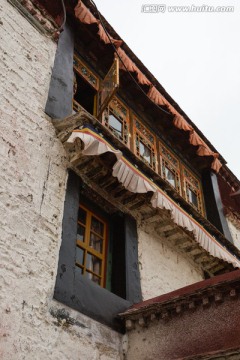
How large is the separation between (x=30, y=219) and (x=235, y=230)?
24.2 feet

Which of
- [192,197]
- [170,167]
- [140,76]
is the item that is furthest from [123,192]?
[192,197]

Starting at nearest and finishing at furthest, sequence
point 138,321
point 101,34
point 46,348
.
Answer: point 46,348 < point 138,321 < point 101,34

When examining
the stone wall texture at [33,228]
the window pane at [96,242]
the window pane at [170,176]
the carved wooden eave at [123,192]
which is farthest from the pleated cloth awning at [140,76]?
the window pane at [96,242]

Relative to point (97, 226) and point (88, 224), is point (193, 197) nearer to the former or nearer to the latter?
point (97, 226)

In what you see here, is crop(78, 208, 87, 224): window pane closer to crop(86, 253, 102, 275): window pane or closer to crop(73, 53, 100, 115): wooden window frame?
crop(86, 253, 102, 275): window pane

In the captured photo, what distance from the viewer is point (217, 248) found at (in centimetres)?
680

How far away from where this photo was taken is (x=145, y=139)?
26.7ft

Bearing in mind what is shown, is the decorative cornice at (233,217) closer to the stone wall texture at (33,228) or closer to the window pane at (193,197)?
the window pane at (193,197)

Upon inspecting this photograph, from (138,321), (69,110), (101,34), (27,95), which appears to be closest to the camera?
(138,321)

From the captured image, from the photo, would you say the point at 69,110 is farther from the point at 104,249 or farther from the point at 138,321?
the point at 138,321

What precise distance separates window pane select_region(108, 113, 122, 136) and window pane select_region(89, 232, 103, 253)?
2398 millimetres

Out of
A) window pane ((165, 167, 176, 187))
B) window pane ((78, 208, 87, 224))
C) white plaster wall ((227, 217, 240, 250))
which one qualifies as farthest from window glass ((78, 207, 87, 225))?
white plaster wall ((227, 217, 240, 250))

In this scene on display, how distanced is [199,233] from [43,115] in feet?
10.2

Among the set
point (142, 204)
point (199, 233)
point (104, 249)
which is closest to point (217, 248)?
point (199, 233)
